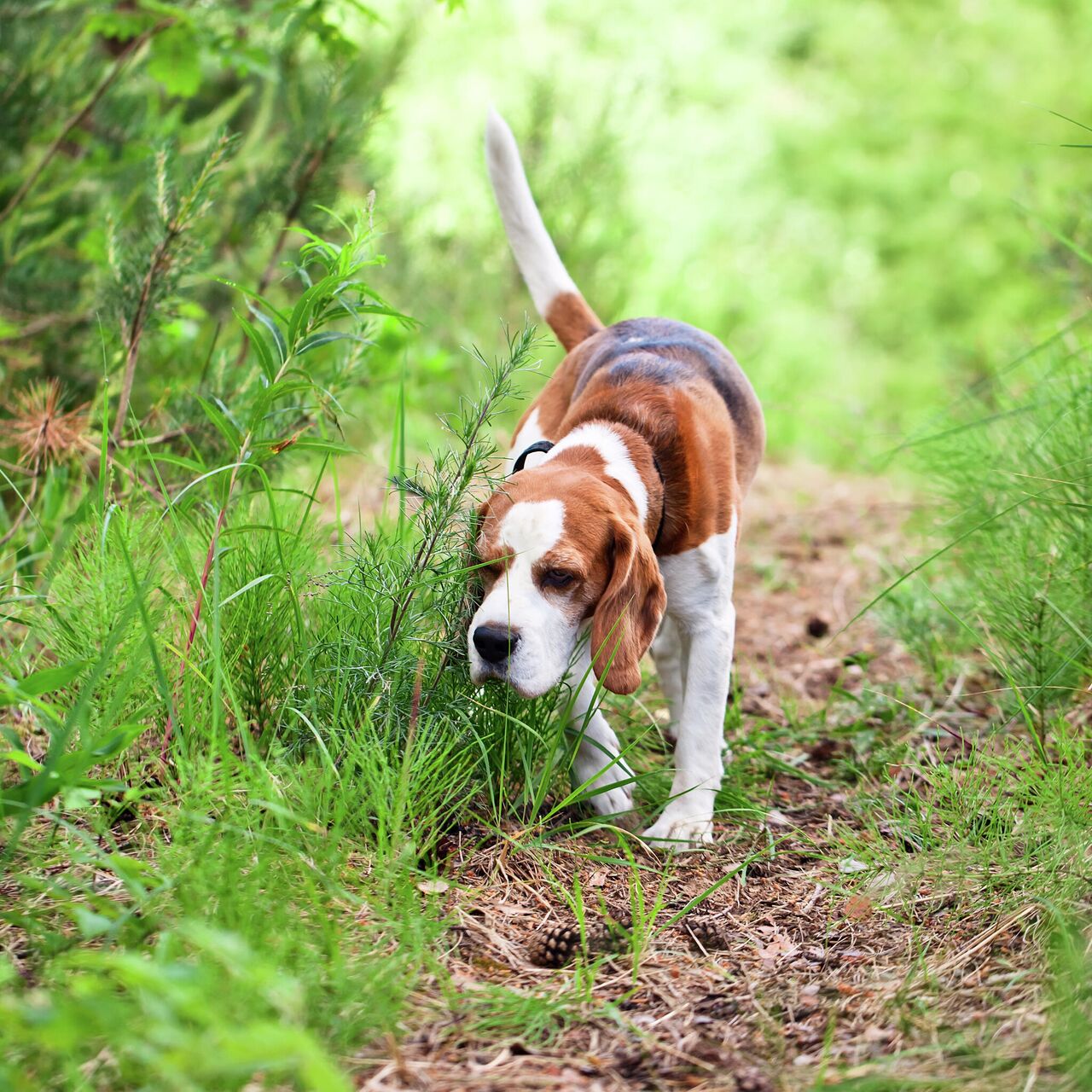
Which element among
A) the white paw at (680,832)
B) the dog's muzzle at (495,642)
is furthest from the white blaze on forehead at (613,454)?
the white paw at (680,832)

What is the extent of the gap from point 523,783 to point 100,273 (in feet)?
8.63

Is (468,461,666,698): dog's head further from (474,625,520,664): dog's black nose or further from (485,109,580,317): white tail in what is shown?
(485,109,580,317): white tail

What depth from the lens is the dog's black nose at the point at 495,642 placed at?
2.47m

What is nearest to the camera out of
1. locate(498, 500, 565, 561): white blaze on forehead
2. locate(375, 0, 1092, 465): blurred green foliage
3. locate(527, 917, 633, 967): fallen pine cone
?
locate(527, 917, 633, 967): fallen pine cone

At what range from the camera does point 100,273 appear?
410 centimetres

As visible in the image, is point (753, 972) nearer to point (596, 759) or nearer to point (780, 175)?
point (596, 759)

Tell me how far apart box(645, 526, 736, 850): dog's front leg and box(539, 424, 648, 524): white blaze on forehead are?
26 centimetres

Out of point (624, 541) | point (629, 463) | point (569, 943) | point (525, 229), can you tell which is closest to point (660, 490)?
point (629, 463)

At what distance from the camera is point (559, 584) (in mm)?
2637

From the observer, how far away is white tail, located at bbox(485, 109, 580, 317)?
3.95 meters

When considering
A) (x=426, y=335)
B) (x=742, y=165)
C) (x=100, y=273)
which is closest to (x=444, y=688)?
(x=100, y=273)

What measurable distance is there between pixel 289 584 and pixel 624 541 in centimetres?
79

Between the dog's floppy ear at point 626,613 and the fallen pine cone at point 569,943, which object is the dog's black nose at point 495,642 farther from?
the fallen pine cone at point 569,943

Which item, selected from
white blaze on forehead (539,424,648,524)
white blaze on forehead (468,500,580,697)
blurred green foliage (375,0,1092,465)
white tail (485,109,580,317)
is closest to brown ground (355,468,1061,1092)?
white blaze on forehead (468,500,580,697)
